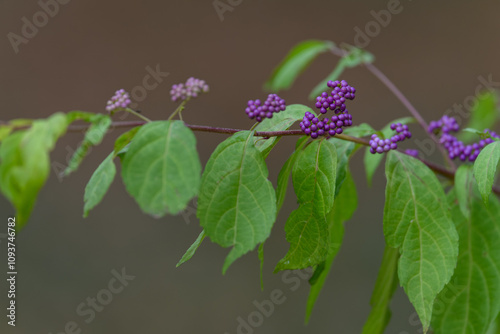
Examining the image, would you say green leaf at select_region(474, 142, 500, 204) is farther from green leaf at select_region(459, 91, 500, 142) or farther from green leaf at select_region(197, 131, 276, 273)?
green leaf at select_region(459, 91, 500, 142)

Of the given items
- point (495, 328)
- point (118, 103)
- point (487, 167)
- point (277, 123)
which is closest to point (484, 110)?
point (495, 328)

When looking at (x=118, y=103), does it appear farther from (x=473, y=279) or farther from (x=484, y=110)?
(x=484, y=110)

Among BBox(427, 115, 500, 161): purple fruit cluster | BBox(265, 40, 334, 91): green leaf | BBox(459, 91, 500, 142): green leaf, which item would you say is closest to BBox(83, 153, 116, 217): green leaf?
BBox(427, 115, 500, 161): purple fruit cluster

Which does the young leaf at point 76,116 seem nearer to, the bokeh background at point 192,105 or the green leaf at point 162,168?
the green leaf at point 162,168

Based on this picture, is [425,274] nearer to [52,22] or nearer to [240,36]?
[240,36]

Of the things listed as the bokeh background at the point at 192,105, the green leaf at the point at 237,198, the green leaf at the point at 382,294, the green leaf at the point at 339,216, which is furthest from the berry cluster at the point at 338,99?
the bokeh background at the point at 192,105

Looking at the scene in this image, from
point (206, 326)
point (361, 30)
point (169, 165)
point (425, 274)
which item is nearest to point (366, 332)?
point (425, 274)
